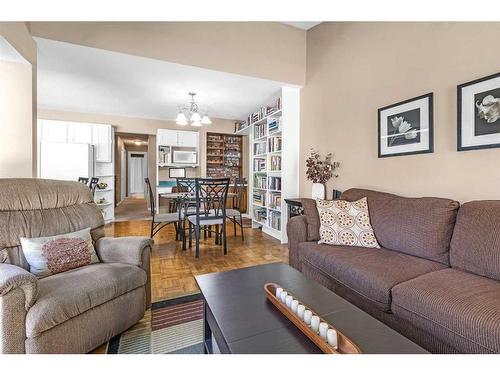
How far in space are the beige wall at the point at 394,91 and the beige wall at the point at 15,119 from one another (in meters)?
3.12

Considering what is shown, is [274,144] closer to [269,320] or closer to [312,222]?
[312,222]

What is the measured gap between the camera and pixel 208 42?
9.84ft

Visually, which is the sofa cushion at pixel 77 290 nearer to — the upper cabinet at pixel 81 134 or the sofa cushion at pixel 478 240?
the sofa cushion at pixel 478 240

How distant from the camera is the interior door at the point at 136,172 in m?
11.1

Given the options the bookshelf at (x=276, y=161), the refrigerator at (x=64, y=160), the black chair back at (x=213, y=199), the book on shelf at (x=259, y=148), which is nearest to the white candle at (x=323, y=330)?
the black chair back at (x=213, y=199)

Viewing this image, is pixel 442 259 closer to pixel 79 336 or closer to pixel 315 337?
pixel 315 337

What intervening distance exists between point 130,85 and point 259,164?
2.43 meters

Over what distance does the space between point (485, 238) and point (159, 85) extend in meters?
3.99

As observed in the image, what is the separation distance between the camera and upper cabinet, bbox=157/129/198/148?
18.3ft

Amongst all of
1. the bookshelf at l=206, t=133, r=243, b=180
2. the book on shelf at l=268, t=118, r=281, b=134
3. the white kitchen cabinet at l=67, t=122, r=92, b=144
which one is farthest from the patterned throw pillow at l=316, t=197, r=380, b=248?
the white kitchen cabinet at l=67, t=122, r=92, b=144

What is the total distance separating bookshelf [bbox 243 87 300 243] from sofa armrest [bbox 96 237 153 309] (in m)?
2.29

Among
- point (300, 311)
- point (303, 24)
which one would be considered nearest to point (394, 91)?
point (303, 24)

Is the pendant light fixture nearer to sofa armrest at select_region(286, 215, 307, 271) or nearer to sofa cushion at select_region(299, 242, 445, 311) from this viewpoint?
sofa armrest at select_region(286, 215, 307, 271)
